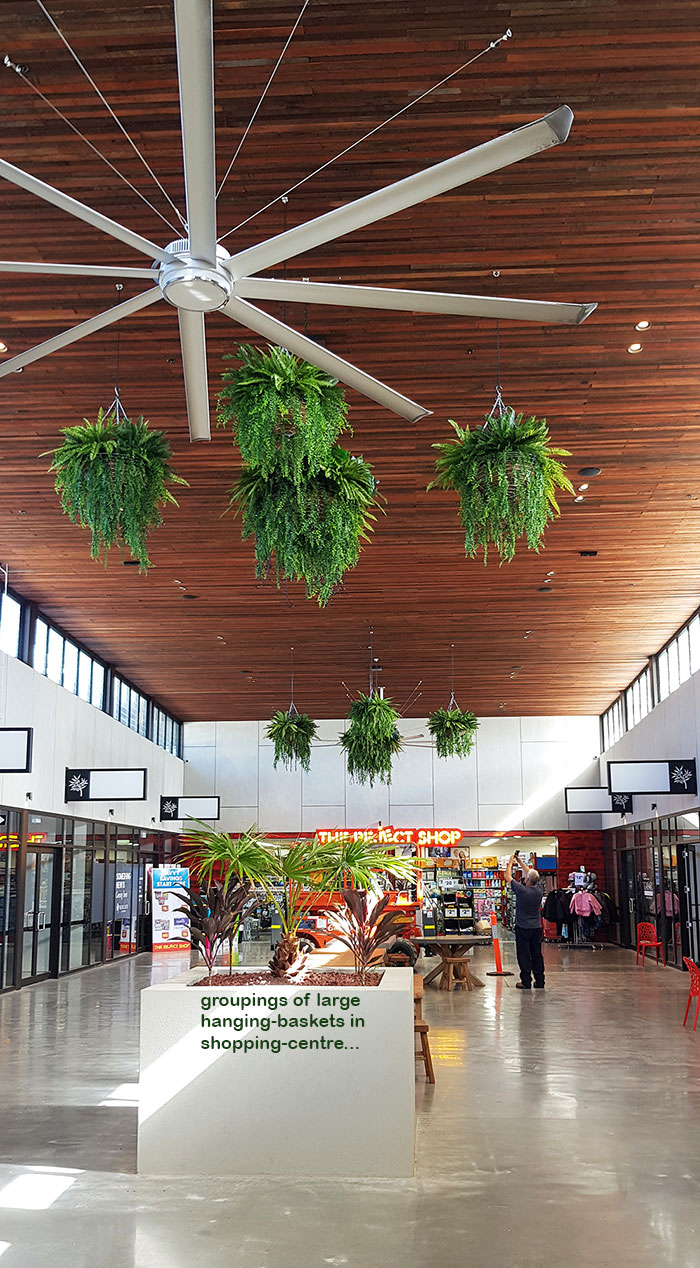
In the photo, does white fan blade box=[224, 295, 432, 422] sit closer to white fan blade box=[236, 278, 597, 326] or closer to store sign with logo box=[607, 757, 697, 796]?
white fan blade box=[236, 278, 597, 326]

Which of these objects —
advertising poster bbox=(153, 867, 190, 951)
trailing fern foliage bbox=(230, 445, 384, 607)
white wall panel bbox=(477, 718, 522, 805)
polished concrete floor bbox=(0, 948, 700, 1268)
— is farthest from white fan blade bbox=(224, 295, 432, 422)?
white wall panel bbox=(477, 718, 522, 805)

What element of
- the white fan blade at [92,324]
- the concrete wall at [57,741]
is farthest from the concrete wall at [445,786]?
the white fan blade at [92,324]

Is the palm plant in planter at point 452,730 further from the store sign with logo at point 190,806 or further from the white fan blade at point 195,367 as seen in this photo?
the white fan blade at point 195,367

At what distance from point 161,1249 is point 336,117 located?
5.28 metres

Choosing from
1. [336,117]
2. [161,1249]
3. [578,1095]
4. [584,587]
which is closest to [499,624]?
[584,587]

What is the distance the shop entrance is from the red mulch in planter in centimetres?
1004

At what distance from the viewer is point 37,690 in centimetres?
1580

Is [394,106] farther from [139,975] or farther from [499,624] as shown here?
[139,975]

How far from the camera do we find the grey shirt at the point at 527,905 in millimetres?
13328

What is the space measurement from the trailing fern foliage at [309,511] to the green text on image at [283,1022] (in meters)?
2.19

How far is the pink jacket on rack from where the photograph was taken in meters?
22.6

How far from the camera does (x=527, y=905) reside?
525 inches

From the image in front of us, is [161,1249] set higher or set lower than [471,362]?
lower

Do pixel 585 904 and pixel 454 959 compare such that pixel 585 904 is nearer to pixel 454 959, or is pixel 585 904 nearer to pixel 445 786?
pixel 445 786
